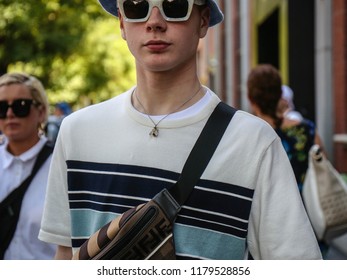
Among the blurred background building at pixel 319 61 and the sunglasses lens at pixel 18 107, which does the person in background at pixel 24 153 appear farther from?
the blurred background building at pixel 319 61

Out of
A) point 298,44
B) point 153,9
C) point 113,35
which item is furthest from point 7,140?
point 113,35

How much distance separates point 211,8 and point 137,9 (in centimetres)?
26

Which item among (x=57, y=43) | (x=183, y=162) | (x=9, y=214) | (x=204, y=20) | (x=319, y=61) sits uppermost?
(x=204, y=20)

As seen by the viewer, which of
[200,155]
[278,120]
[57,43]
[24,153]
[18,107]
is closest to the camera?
[200,155]

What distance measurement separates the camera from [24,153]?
14.0 ft

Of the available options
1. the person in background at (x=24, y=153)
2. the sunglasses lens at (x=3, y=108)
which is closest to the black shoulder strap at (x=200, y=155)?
the person in background at (x=24, y=153)

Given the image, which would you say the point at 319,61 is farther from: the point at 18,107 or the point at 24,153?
the point at 24,153

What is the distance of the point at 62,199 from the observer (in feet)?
8.16

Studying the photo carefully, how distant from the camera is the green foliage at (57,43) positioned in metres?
13.2

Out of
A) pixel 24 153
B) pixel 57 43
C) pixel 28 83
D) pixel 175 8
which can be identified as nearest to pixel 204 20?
pixel 175 8

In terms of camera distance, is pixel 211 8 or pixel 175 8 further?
pixel 211 8

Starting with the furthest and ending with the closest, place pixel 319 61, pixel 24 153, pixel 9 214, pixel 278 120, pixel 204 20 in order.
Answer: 1. pixel 319 61
2. pixel 278 120
3. pixel 24 153
4. pixel 9 214
5. pixel 204 20

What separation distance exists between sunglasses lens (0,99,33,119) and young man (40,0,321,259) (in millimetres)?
2077
